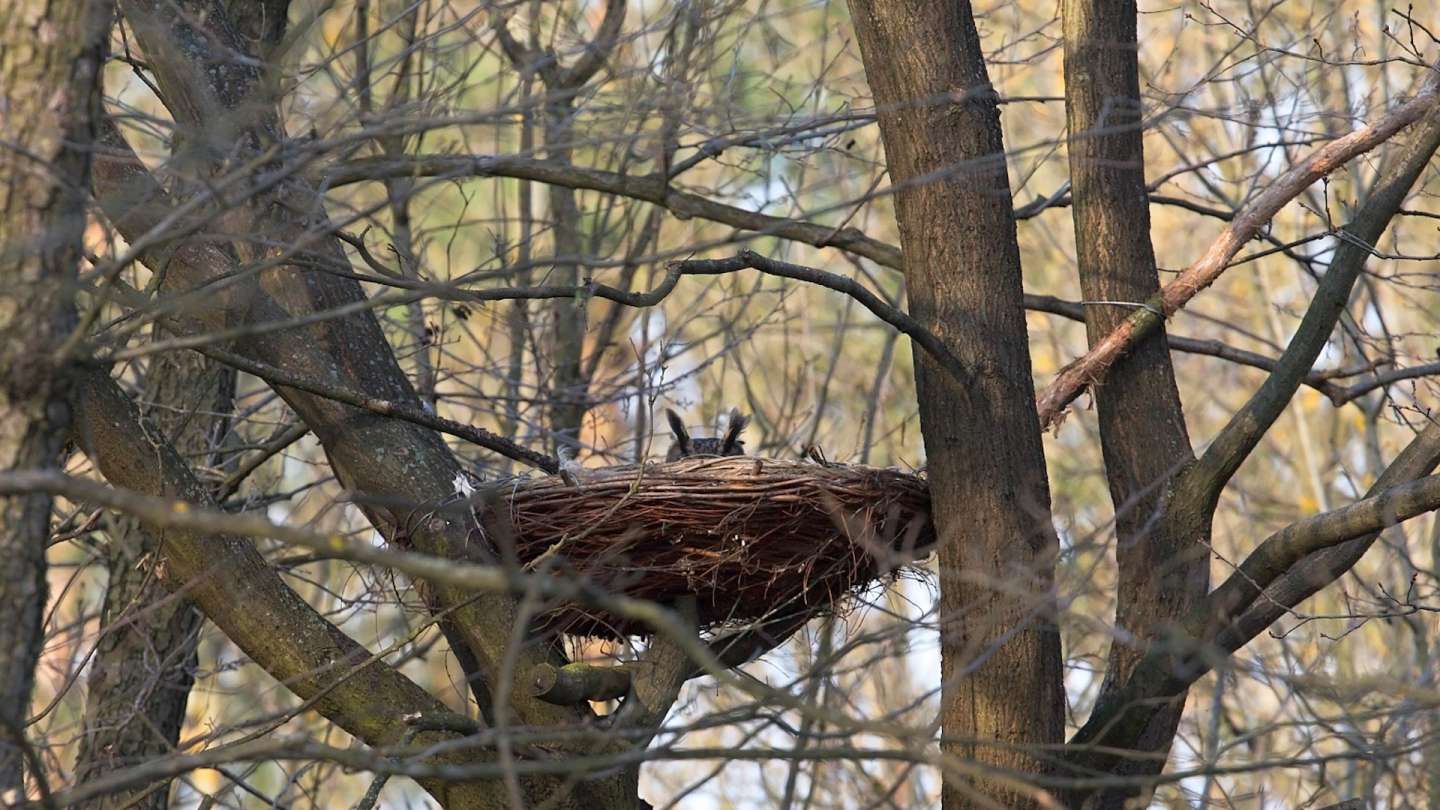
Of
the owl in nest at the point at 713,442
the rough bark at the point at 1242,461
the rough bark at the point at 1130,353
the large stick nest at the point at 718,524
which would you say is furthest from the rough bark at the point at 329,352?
the rough bark at the point at 1130,353

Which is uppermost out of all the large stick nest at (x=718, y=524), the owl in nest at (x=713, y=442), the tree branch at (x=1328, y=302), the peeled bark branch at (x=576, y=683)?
the owl in nest at (x=713, y=442)

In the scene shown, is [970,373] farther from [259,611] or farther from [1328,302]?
[259,611]

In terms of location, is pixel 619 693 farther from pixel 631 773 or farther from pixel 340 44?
pixel 340 44

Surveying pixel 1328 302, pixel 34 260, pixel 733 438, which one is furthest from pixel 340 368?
pixel 1328 302

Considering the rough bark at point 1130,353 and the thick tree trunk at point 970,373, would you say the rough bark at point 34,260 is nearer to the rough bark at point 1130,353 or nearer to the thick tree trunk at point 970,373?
the thick tree trunk at point 970,373

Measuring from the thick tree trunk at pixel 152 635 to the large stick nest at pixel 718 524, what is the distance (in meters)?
1.67

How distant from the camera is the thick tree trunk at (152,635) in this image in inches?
192

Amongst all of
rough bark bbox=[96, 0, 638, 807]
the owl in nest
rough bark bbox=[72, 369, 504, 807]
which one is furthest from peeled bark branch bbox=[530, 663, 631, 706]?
the owl in nest

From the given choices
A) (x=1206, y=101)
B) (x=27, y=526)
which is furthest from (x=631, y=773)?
(x=1206, y=101)

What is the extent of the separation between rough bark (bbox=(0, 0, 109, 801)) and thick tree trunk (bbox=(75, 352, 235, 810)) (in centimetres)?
255

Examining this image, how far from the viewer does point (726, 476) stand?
143 inches

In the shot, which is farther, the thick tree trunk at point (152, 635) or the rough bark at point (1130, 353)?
the thick tree trunk at point (152, 635)

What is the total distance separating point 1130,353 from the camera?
392 cm

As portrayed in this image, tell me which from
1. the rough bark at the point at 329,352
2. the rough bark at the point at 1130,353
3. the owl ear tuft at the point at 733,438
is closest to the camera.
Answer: the rough bark at the point at 329,352
